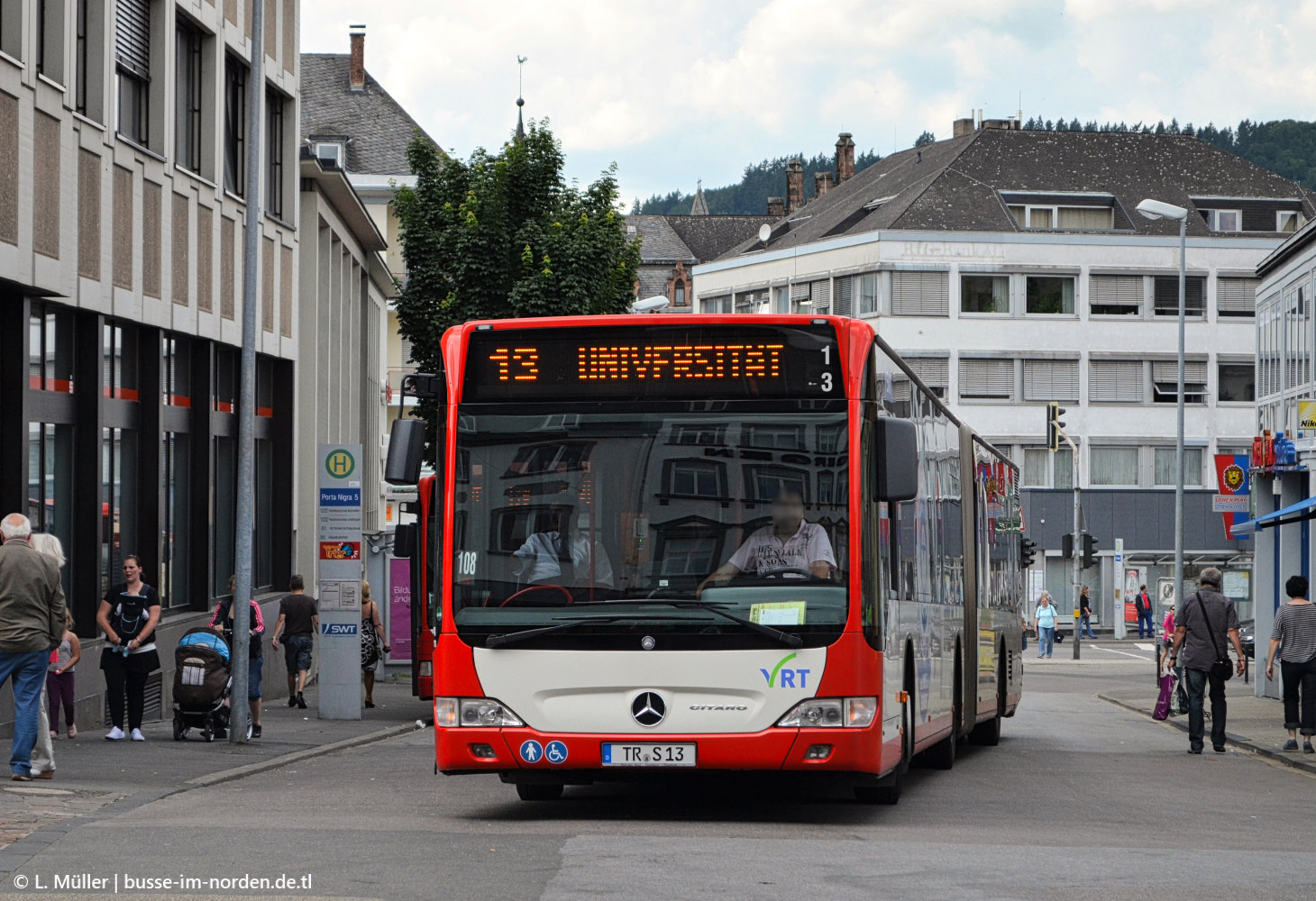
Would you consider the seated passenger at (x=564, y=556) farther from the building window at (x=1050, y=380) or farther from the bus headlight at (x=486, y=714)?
the building window at (x=1050, y=380)

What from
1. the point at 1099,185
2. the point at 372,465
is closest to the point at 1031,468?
the point at 1099,185

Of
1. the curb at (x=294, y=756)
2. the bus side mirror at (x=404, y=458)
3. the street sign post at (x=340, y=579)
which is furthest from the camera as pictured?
the street sign post at (x=340, y=579)

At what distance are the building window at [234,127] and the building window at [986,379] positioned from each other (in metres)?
47.5

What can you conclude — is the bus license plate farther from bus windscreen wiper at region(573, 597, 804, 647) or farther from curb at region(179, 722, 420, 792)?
curb at region(179, 722, 420, 792)

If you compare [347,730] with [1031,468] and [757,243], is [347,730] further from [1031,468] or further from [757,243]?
[757,243]

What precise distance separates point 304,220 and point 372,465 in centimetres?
1992

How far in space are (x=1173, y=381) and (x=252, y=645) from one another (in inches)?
2299

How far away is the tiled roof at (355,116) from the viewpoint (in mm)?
74875

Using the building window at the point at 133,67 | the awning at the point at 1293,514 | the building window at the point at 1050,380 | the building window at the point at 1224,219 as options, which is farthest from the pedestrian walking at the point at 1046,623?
the building window at the point at 133,67

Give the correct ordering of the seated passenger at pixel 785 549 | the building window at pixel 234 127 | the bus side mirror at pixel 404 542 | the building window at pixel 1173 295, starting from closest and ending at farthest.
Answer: the seated passenger at pixel 785 549 → the bus side mirror at pixel 404 542 → the building window at pixel 234 127 → the building window at pixel 1173 295

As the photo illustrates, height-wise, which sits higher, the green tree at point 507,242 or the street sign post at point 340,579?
the green tree at point 507,242

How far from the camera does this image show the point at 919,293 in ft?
240

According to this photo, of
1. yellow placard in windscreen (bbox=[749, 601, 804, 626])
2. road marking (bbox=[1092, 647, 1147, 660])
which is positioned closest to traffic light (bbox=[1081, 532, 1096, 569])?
road marking (bbox=[1092, 647, 1147, 660])

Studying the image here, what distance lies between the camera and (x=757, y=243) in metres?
89.2
